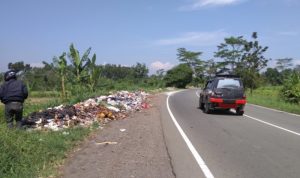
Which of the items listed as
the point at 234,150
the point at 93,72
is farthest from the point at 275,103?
the point at 234,150

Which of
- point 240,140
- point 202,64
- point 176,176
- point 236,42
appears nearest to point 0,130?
point 176,176

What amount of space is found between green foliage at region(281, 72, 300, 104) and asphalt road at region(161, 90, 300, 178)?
19.6m

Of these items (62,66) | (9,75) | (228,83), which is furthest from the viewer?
(62,66)

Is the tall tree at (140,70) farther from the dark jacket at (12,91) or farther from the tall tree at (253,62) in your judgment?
the dark jacket at (12,91)

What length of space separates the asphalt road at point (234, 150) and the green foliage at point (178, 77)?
92186 millimetres

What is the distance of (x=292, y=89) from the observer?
36.6 meters

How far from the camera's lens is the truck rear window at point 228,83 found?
2245 cm

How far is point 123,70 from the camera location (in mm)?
141000

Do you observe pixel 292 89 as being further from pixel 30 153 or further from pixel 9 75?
pixel 30 153

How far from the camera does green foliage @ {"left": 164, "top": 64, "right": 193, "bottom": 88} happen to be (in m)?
110

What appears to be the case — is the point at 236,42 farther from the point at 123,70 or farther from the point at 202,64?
the point at 123,70

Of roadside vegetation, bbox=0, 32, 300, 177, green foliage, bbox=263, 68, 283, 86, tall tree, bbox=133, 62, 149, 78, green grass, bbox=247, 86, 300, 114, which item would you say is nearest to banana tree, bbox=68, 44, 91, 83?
roadside vegetation, bbox=0, 32, 300, 177

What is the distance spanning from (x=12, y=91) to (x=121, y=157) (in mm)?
4404

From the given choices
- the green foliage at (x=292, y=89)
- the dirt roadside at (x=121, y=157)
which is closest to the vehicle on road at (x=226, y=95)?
the dirt roadside at (x=121, y=157)
